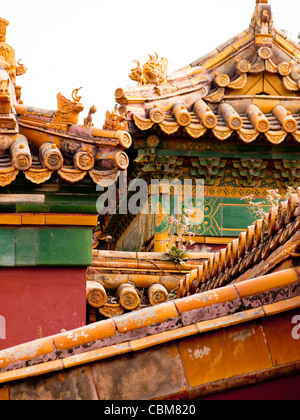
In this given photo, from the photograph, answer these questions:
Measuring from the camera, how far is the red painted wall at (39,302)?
1088cm

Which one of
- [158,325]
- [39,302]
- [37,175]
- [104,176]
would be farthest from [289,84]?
[158,325]

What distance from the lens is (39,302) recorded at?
1100 cm

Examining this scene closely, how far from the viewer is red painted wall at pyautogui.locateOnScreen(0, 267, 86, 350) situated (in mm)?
10875

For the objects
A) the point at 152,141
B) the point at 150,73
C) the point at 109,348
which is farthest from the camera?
the point at 150,73

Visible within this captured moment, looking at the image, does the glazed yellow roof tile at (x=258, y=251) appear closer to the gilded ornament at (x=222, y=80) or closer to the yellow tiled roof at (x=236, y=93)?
the yellow tiled roof at (x=236, y=93)

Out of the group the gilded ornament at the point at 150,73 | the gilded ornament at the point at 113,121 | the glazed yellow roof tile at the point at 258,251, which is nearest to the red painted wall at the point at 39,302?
the glazed yellow roof tile at the point at 258,251

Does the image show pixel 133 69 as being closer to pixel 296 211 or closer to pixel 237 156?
pixel 237 156

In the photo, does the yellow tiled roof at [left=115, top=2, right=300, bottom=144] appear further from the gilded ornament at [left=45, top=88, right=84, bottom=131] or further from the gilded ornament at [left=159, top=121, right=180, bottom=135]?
the gilded ornament at [left=45, top=88, right=84, bottom=131]

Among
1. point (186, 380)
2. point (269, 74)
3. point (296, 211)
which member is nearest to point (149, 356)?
point (186, 380)

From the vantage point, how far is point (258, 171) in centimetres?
1586

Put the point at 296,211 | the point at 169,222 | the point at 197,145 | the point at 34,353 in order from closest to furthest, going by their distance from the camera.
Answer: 1. the point at 34,353
2. the point at 296,211
3. the point at 169,222
4. the point at 197,145

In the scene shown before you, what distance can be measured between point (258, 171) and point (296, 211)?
866 centimetres

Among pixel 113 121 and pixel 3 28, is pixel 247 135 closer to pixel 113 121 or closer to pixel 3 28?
pixel 113 121

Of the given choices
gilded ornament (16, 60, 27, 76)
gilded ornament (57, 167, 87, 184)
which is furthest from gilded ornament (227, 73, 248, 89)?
gilded ornament (57, 167, 87, 184)
